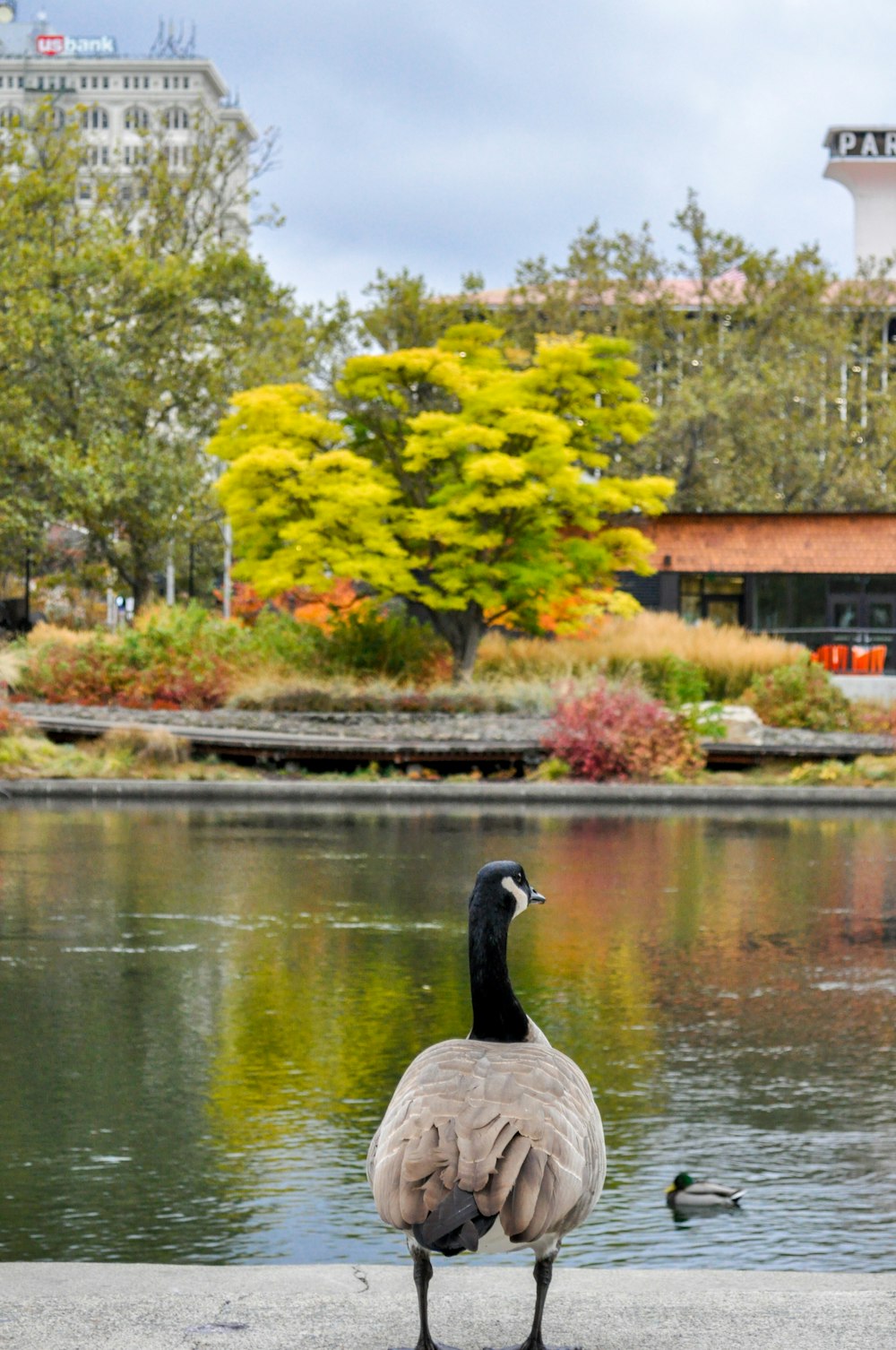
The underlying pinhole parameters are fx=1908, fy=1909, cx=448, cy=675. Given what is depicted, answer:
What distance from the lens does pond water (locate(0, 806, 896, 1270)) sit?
7086mm

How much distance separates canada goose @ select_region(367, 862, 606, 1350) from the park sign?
334 feet

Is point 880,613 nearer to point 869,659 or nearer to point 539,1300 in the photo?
point 869,659

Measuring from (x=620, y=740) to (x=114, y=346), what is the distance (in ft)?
91.4

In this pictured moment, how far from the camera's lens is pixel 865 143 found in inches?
3996

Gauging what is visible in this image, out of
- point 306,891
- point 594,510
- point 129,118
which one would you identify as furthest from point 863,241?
point 306,891

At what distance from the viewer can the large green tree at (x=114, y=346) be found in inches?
1860

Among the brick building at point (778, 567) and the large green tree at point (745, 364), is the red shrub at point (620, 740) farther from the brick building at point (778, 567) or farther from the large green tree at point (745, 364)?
the large green tree at point (745, 364)

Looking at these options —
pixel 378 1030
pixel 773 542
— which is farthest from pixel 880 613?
pixel 378 1030

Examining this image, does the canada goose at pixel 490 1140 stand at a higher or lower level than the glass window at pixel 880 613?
lower

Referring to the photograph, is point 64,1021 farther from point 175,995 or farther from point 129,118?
point 129,118

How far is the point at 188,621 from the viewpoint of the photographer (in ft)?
115

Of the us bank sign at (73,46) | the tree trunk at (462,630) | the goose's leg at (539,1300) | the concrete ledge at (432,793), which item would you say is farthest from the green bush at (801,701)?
the us bank sign at (73,46)

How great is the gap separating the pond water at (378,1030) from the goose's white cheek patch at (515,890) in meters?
2.22

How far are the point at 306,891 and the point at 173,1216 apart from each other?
366 inches
